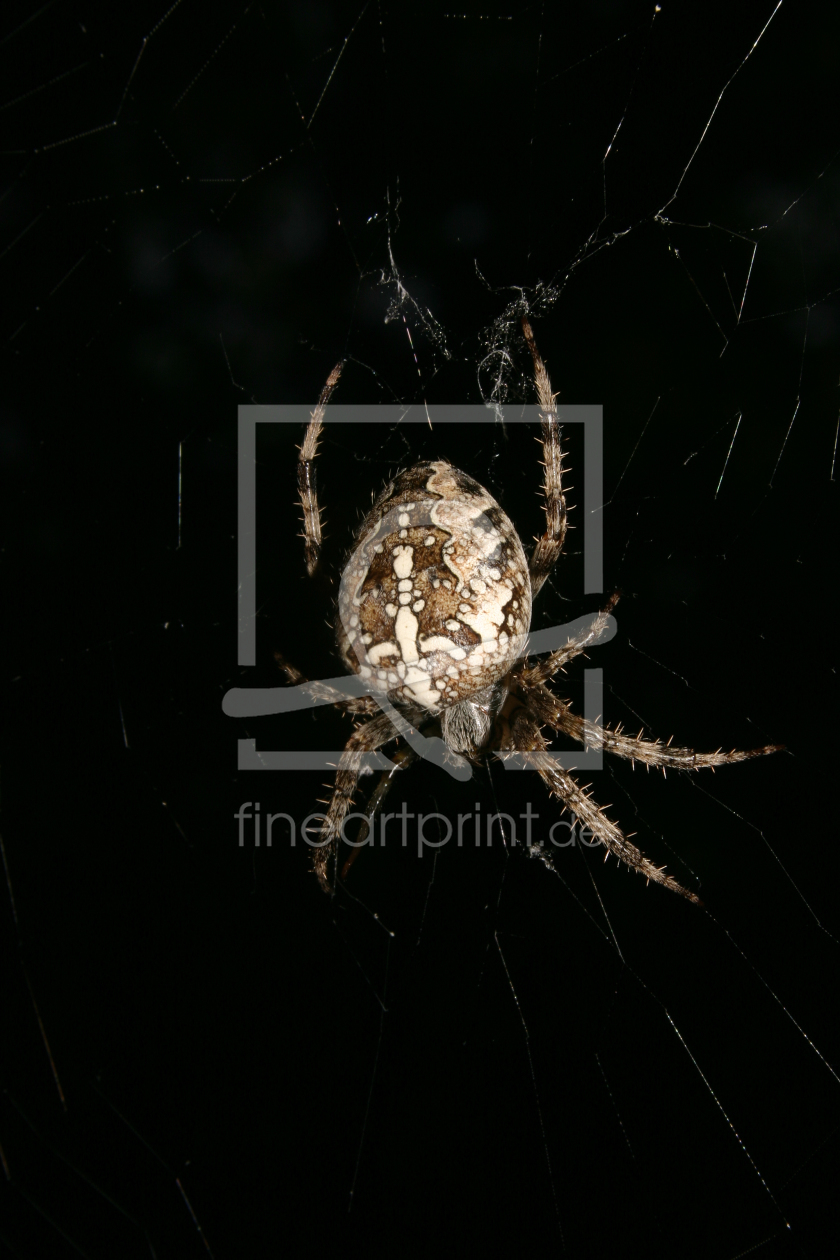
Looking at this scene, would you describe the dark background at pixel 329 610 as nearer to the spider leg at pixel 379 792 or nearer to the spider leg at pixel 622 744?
the spider leg at pixel 622 744

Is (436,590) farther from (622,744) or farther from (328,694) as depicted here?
(622,744)

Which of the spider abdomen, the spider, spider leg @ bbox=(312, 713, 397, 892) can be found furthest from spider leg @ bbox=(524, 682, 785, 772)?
spider leg @ bbox=(312, 713, 397, 892)

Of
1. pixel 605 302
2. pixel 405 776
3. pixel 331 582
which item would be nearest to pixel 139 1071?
pixel 405 776

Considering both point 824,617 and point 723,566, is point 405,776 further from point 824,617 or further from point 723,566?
point 824,617

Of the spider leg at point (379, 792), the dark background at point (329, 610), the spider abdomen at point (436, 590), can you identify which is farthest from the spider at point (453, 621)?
the dark background at point (329, 610)

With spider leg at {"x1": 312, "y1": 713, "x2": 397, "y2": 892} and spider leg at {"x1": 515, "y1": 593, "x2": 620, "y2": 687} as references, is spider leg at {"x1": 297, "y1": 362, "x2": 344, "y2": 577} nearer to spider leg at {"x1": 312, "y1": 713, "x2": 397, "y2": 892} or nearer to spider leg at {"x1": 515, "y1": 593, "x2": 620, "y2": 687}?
spider leg at {"x1": 312, "y1": 713, "x2": 397, "y2": 892}

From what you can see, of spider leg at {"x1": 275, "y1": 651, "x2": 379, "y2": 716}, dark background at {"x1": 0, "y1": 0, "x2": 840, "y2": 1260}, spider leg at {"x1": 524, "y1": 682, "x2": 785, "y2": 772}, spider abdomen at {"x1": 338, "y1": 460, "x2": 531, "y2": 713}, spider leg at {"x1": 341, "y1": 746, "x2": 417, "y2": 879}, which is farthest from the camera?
dark background at {"x1": 0, "y1": 0, "x2": 840, "y2": 1260}
